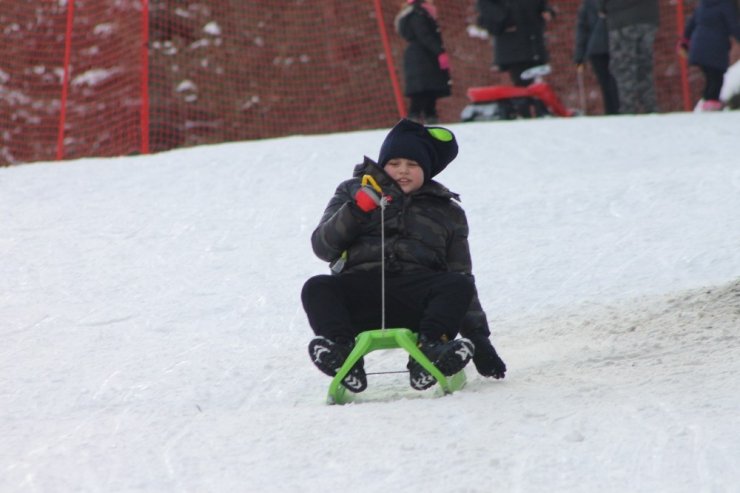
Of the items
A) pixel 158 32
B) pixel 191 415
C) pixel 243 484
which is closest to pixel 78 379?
pixel 191 415

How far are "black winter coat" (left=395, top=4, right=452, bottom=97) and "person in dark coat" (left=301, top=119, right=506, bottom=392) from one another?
669cm

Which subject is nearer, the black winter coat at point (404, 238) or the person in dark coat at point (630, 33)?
the black winter coat at point (404, 238)

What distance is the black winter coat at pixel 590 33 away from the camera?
11234 mm

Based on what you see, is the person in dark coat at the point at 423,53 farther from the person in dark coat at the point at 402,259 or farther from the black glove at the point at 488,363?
the black glove at the point at 488,363

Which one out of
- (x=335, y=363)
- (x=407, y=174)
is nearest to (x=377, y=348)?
(x=335, y=363)

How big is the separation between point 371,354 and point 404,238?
84 cm

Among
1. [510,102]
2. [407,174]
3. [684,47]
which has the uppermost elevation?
[407,174]

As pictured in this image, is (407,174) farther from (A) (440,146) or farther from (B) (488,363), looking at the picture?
(B) (488,363)

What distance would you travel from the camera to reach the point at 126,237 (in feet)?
25.0

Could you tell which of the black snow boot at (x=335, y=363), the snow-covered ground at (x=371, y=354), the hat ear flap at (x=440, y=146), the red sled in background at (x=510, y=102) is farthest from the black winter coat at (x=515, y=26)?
the black snow boot at (x=335, y=363)

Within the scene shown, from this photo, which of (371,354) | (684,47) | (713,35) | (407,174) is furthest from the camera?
(684,47)

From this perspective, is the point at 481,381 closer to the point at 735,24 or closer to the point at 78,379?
the point at 78,379

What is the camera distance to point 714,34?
37.0 feet

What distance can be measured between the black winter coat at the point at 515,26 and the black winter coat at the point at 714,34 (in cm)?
138
